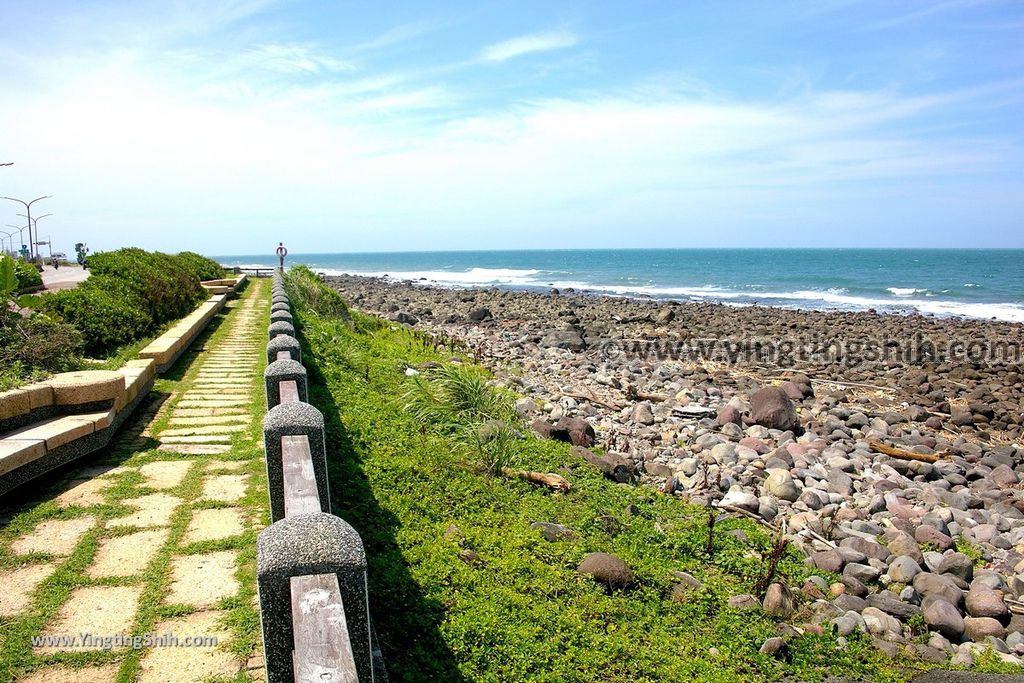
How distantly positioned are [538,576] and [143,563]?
270 cm

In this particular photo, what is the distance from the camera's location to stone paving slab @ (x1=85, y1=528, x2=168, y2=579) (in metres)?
4.13

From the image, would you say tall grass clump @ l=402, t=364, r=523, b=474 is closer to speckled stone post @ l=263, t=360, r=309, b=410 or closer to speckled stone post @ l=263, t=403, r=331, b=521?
speckled stone post @ l=263, t=360, r=309, b=410

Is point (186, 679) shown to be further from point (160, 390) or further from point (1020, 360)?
point (1020, 360)

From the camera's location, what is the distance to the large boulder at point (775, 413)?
1081cm

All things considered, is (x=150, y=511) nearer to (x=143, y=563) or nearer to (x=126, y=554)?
(x=126, y=554)

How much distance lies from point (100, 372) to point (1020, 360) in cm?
2079

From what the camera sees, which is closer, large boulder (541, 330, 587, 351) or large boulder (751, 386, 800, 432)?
large boulder (751, 386, 800, 432)

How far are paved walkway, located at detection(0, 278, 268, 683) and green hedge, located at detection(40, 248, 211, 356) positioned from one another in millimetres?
A: 3274

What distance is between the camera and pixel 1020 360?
58.3 ft

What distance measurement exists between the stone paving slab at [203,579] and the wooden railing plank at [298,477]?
0.83 m

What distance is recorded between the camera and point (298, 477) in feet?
11.9

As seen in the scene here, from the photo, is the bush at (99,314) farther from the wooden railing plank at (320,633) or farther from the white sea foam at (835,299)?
the white sea foam at (835,299)

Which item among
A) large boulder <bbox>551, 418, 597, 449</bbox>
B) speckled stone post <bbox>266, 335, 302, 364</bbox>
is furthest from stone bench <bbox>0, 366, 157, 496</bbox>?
large boulder <bbox>551, 418, 597, 449</bbox>

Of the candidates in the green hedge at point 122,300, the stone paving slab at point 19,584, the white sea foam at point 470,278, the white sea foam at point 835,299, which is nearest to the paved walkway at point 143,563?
the stone paving slab at point 19,584
